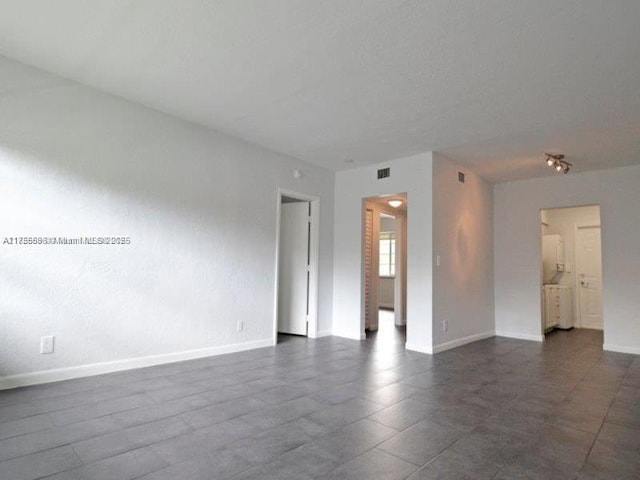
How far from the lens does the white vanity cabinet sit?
6.81 metres

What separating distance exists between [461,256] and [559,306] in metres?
3.33

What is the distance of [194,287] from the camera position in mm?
4152

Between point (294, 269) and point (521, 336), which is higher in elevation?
point (294, 269)

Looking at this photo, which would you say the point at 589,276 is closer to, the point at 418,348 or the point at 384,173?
the point at 418,348

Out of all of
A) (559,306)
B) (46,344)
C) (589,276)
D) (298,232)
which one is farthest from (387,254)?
(46,344)

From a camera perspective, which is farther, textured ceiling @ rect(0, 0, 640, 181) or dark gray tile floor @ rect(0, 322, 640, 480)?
textured ceiling @ rect(0, 0, 640, 181)

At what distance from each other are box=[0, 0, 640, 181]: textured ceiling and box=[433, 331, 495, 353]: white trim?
2.64 metres

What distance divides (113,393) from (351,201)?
404 centimetres

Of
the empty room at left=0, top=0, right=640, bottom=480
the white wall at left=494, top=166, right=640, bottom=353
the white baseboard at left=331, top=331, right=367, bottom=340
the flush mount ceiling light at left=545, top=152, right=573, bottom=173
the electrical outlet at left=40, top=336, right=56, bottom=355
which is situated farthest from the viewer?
the white baseboard at left=331, top=331, right=367, bottom=340

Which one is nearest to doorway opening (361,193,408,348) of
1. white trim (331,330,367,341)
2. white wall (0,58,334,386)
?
white trim (331,330,367,341)

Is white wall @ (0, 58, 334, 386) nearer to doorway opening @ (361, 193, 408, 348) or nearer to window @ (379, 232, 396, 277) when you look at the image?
doorway opening @ (361, 193, 408, 348)

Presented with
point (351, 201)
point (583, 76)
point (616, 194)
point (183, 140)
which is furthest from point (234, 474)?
point (616, 194)

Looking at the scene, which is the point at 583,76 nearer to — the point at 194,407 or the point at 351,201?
the point at 351,201

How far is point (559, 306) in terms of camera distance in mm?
7262
